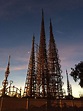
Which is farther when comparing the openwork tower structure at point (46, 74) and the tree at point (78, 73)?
the openwork tower structure at point (46, 74)

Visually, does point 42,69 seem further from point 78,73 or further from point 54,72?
point 78,73

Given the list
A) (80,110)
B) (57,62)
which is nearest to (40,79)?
(57,62)

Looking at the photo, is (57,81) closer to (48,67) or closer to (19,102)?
(48,67)

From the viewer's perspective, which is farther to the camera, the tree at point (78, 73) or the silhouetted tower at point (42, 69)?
the silhouetted tower at point (42, 69)

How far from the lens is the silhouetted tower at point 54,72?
161 feet

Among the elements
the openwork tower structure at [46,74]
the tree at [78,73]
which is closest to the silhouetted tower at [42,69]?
the openwork tower structure at [46,74]

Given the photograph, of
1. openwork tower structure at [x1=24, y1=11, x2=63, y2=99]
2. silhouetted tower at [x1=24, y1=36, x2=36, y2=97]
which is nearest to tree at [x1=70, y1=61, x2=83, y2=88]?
openwork tower structure at [x1=24, y1=11, x2=63, y2=99]

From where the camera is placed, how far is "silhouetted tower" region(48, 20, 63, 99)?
49188 millimetres

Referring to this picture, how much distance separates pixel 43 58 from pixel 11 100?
36.7 m

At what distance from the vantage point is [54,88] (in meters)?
49.2

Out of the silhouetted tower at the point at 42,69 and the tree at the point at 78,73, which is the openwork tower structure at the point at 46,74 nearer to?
the silhouetted tower at the point at 42,69

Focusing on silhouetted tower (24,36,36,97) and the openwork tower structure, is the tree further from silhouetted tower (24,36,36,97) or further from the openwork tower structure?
silhouetted tower (24,36,36,97)

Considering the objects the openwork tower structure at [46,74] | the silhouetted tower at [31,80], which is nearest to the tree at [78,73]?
the openwork tower structure at [46,74]

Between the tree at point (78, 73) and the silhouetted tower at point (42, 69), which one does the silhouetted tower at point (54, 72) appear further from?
the tree at point (78, 73)
